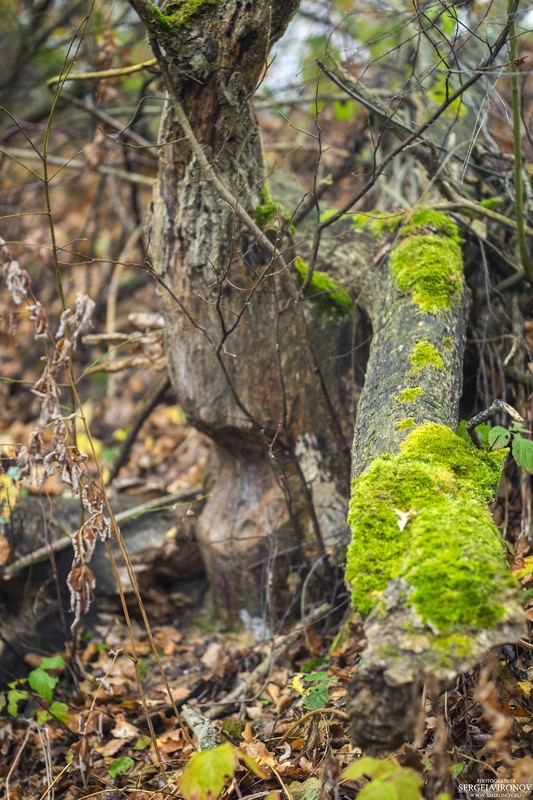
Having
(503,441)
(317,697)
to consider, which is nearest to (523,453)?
(503,441)

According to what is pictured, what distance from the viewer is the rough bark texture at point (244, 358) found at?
3.18 meters

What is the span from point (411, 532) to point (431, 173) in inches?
99.3

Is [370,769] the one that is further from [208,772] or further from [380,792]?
[208,772]

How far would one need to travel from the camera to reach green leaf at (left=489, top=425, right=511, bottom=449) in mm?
2520

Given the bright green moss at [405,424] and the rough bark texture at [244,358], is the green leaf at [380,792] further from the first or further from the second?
the rough bark texture at [244,358]

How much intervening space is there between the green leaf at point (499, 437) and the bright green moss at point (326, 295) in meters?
1.51

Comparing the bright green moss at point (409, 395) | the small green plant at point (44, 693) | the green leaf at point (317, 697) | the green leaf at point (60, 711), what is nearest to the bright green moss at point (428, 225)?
the bright green moss at point (409, 395)

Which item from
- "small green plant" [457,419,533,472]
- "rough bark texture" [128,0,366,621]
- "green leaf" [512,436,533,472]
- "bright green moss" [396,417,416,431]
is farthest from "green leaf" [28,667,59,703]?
"green leaf" [512,436,533,472]

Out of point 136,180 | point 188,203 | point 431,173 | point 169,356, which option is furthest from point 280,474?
point 136,180

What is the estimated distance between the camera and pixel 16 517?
402cm

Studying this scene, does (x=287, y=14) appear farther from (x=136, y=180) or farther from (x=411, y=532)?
(x=136, y=180)

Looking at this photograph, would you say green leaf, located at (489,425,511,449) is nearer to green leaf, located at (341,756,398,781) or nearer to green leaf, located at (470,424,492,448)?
green leaf, located at (470,424,492,448)

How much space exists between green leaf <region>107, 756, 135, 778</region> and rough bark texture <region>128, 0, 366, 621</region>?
1.22 metres

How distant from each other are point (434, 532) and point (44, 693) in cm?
219
